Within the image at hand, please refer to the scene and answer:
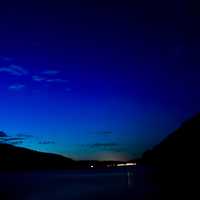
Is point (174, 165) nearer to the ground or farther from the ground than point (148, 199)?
farther from the ground

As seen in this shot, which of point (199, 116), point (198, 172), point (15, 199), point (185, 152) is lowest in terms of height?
point (15, 199)

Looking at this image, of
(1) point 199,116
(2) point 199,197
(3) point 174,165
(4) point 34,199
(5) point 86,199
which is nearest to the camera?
(2) point 199,197

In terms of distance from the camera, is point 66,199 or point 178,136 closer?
point 66,199

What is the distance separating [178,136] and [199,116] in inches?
582

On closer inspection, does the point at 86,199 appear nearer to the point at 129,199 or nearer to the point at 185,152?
the point at 129,199

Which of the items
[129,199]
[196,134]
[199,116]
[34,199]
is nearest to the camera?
[129,199]

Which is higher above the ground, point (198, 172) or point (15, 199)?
point (198, 172)

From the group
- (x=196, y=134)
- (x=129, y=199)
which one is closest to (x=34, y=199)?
(x=129, y=199)

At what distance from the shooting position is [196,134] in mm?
103312

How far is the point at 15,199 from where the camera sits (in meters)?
71.5

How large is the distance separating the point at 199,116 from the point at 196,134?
468 inches

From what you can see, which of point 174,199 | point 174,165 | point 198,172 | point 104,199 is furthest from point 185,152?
point 174,199

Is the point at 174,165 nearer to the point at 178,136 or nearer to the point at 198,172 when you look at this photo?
the point at 178,136

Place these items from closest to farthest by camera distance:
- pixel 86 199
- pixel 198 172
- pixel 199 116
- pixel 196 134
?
1. pixel 86 199
2. pixel 198 172
3. pixel 196 134
4. pixel 199 116
